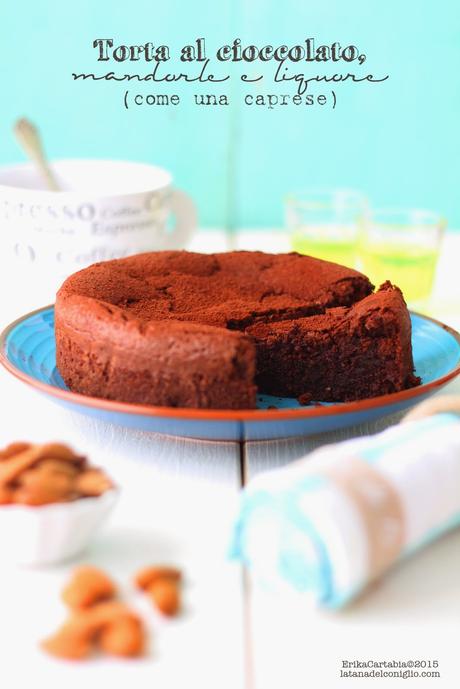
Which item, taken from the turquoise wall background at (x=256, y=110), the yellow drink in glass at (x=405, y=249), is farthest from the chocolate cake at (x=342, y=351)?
the turquoise wall background at (x=256, y=110)

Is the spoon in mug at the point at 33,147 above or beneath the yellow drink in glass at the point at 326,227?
above

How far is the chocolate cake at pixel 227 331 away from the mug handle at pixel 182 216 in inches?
20.7

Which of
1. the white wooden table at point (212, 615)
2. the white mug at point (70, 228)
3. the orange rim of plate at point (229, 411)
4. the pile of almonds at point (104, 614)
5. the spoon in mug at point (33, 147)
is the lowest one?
the white wooden table at point (212, 615)

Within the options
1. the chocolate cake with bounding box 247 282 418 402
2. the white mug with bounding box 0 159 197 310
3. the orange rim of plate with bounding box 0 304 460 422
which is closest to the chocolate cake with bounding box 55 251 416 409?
the chocolate cake with bounding box 247 282 418 402

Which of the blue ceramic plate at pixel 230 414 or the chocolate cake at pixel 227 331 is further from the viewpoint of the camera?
the chocolate cake at pixel 227 331

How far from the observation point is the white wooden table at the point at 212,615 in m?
0.94

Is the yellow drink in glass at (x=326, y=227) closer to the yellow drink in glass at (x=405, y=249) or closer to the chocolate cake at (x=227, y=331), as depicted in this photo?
the yellow drink in glass at (x=405, y=249)

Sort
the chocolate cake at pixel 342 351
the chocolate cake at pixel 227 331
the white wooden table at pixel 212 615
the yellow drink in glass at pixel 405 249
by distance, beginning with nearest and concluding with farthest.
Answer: the white wooden table at pixel 212 615 → the chocolate cake at pixel 227 331 → the chocolate cake at pixel 342 351 → the yellow drink in glass at pixel 405 249

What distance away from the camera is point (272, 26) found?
131 inches

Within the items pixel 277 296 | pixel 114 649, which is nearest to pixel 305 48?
Result: pixel 277 296

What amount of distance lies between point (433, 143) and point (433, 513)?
8.54 feet

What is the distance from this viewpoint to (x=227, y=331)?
149 centimetres

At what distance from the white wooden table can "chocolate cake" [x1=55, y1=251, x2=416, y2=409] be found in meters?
0.17

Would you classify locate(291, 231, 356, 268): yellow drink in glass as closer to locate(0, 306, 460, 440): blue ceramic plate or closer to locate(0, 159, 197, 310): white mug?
locate(0, 159, 197, 310): white mug
